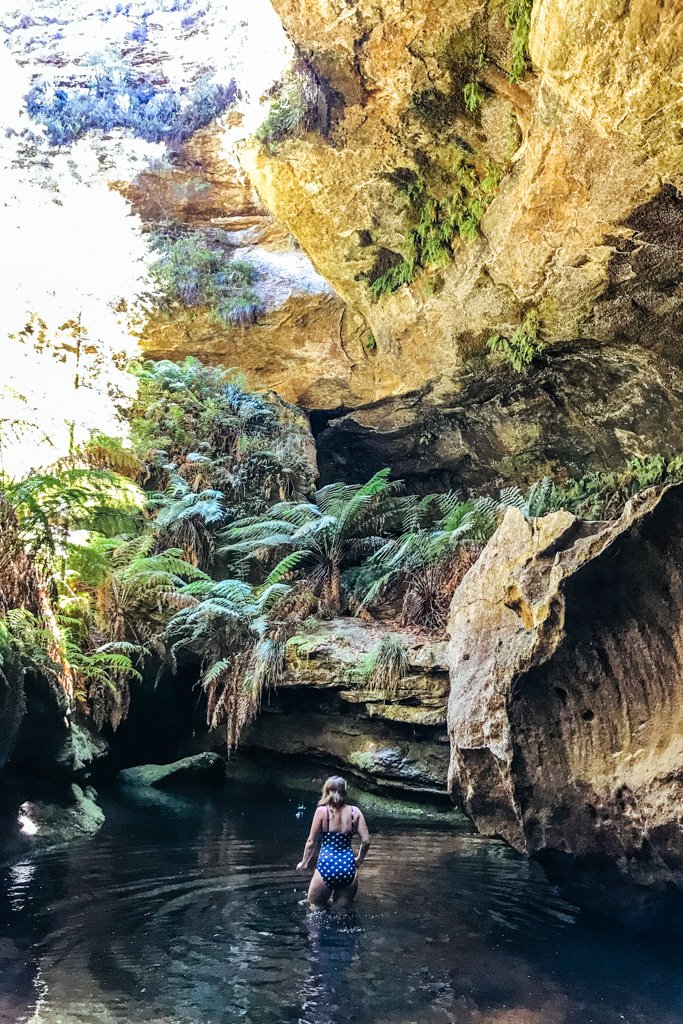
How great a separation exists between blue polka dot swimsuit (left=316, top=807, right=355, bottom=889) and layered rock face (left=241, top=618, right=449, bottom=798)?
331 cm

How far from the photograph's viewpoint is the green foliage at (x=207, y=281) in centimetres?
1338

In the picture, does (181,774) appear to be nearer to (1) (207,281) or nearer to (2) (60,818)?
(2) (60,818)

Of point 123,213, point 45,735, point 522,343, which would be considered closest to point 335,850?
point 45,735

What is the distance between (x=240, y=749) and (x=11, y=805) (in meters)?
3.94

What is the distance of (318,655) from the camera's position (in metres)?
9.46

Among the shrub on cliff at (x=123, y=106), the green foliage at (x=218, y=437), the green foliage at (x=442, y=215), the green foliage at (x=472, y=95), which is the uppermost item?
the shrub on cliff at (x=123, y=106)

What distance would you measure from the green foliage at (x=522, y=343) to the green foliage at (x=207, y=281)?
5.12 m

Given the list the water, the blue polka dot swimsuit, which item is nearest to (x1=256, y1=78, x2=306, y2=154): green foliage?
the blue polka dot swimsuit

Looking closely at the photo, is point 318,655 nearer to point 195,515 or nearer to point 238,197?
point 195,515

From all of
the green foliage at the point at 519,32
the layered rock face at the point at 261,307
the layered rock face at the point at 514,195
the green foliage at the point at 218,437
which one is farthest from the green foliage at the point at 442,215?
the green foliage at the point at 218,437

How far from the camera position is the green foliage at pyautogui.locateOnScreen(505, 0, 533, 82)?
292 inches

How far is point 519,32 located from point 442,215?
7.58 ft

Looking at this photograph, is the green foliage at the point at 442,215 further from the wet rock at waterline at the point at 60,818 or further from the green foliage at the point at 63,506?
the wet rock at waterline at the point at 60,818

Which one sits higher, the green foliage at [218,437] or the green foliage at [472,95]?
the green foliage at [472,95]
